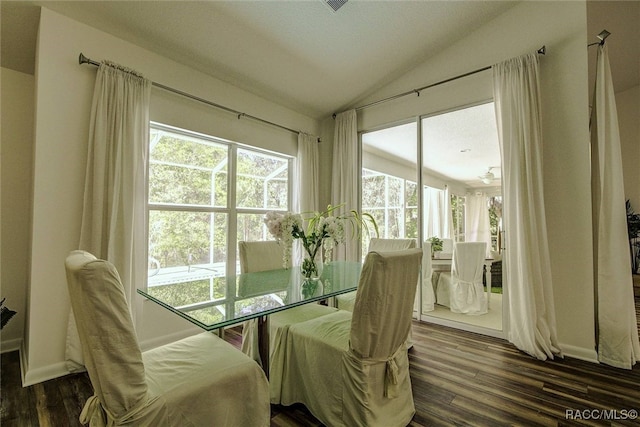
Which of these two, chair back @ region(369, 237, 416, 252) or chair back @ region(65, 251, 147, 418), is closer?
chair back @ region(65, 251, 147, 418)

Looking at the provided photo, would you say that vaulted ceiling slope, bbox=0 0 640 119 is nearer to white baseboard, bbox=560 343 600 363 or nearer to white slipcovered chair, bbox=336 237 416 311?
white slipcovered chair, bbox=336 237 416 311

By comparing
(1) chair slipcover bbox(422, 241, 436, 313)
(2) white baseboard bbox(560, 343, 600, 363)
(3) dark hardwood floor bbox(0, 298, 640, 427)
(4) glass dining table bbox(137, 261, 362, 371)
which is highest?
(4) glass dining table bbox(137, 261, 362, 371)

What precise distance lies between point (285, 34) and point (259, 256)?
2.07m

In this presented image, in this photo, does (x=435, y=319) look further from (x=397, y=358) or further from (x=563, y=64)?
(x=563, y=64)

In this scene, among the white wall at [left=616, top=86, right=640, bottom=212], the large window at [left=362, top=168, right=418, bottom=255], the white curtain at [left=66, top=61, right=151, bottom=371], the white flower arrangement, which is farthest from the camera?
the white wall at [left=616, top=86, right=640, bottom=212]

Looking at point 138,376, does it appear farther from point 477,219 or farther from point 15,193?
point 477,219

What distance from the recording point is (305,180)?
3945mm

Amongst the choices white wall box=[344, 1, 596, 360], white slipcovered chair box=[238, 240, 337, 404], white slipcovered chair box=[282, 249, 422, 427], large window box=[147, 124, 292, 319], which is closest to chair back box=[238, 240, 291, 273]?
white slipcovered chair box=[238, 240, 337, 404]

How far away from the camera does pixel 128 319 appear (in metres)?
1.05

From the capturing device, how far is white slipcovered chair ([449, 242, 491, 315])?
3.14 m

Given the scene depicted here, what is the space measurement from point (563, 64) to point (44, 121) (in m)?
4.17

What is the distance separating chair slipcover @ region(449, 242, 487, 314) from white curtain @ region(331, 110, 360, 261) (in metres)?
1.25

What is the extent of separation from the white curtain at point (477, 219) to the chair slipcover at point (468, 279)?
0.06 meters

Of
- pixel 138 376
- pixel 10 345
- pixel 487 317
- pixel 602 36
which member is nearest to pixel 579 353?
pixel 487 317
